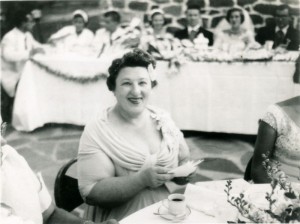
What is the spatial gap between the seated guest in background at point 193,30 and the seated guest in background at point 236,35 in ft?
0.23

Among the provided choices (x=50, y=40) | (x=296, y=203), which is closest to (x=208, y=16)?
(x=50, y=40)

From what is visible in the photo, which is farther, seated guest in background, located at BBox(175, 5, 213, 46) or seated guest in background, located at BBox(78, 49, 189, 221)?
seated guest in background, located at BBox(175, 5, 213, 46)

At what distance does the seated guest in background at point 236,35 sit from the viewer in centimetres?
247

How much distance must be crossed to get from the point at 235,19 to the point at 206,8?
0.19 metres

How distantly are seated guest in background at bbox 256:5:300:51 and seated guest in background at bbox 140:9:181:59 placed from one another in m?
0.55

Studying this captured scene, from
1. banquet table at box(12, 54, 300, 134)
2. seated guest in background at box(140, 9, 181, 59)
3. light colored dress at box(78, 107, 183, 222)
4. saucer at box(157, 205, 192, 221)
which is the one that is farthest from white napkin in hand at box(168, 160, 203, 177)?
seated guest in background at box(140, 9, 181, 59)

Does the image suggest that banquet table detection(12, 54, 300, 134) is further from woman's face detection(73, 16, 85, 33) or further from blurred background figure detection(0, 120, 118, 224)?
blurred background figure detection(0, 120, 118, 224)

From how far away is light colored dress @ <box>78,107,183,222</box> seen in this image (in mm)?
1405

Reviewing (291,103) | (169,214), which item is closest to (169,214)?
(169,214)

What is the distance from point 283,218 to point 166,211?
0.43 m

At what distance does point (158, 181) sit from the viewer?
139cm

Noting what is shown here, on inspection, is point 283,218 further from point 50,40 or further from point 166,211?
point 50,40

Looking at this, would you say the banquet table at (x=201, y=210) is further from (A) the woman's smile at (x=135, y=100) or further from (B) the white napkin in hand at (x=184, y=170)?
(A) the woman's smile at (x=135, y=100)

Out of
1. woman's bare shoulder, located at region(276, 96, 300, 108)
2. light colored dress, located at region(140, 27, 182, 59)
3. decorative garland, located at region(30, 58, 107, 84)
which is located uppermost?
light colored dress, located at region(140, 27, 182, 59)
